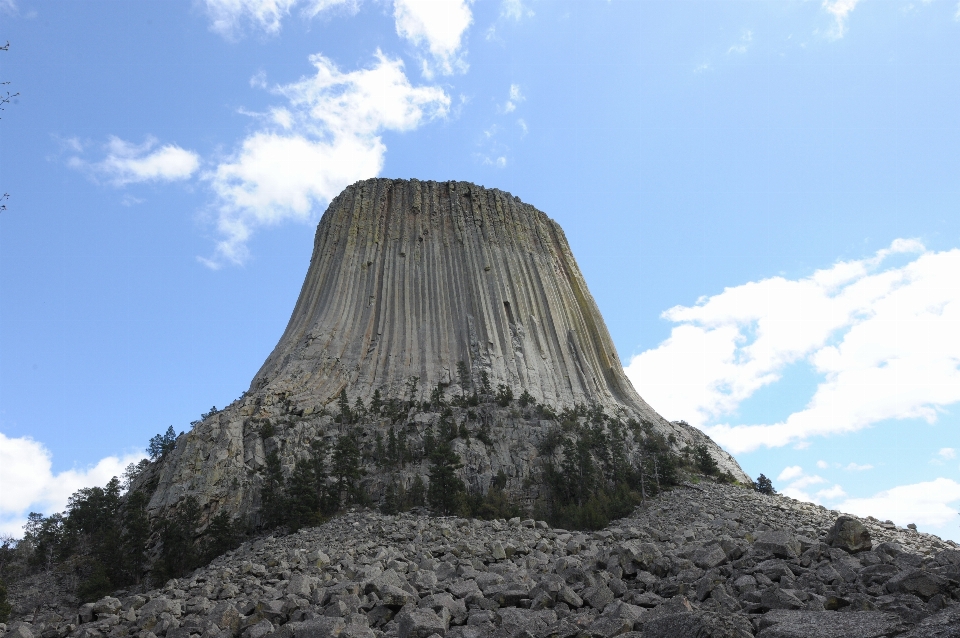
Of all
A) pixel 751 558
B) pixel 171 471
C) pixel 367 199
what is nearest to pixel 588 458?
pixel 171 471

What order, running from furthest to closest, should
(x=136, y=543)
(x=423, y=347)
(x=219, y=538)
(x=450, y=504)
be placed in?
(x=423, y=347), (x=450, y=504), (x=219, y=538), (x=136, y=543)

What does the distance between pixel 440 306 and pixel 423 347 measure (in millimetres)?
3619

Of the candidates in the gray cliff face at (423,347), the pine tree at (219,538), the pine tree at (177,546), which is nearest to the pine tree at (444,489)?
the gray cliff face at (423,347)

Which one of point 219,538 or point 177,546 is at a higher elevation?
point 219,538

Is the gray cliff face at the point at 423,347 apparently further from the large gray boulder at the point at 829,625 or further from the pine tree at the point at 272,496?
the large gray boulder at the point at 829,625

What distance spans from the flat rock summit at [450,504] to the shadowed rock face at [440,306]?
0.53 feet

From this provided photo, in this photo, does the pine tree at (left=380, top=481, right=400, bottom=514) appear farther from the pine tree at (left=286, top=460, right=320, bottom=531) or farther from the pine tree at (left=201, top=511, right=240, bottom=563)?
the pine tree at (left=201, top=511, right=240, bottom=563)

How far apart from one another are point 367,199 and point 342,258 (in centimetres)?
595

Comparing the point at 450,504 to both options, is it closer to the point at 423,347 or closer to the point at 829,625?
the point at 423,347

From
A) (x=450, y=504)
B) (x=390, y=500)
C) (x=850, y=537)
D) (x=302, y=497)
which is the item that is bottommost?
(x=850, y=537)

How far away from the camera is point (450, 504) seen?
77.6 ft

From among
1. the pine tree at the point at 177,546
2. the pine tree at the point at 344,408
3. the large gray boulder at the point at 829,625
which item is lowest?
the large gray boulder at the point at 829,625

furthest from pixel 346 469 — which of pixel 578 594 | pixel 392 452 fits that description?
pixel 578 594

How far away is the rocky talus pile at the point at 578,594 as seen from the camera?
16.8 ft
